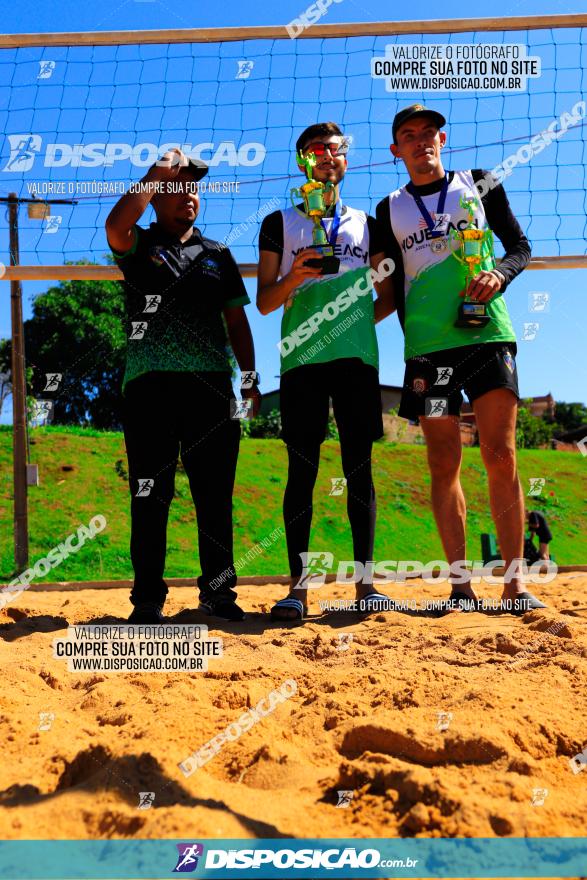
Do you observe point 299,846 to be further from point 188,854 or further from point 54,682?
point 54,682

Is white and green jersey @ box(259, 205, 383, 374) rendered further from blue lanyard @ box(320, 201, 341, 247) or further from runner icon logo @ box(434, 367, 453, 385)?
runner icon logo @ box(434, 367, 453, 385)

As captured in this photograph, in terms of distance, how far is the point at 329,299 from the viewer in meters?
3.39

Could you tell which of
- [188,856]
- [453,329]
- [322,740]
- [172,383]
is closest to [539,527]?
[453,329]

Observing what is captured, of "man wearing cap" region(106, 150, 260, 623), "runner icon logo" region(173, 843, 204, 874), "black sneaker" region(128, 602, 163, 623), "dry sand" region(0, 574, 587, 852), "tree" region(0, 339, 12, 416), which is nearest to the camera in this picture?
"runner icon logo" region(173, 843, 204, 874)

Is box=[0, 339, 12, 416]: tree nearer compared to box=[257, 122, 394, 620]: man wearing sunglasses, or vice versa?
box=[257, 122, 394, 620]: man wearing sunglasses

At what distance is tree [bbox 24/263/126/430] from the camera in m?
23.5

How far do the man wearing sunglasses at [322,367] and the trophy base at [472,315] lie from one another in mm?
438

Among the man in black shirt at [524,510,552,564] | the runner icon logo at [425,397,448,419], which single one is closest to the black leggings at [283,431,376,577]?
the runner icon logo at [425,397,448,419]

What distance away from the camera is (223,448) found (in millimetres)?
3447

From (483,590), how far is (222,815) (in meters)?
3.28

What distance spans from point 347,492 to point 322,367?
0.62 metres

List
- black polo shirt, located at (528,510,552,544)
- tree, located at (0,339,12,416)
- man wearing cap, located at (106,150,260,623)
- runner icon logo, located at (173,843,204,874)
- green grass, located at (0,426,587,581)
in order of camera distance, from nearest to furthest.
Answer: runner icon logo, located at (173,843,204,874) → man wearing cap, located at (106,150,260,623) → black polo shirt, located at (528,510,552,544) → green grass, located at (0,426,587,581) → tree, located at (0,339,12,416)

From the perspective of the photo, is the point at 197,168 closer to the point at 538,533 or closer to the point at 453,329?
the point at 453,329

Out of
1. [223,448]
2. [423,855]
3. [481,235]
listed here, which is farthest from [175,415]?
[423,855]
